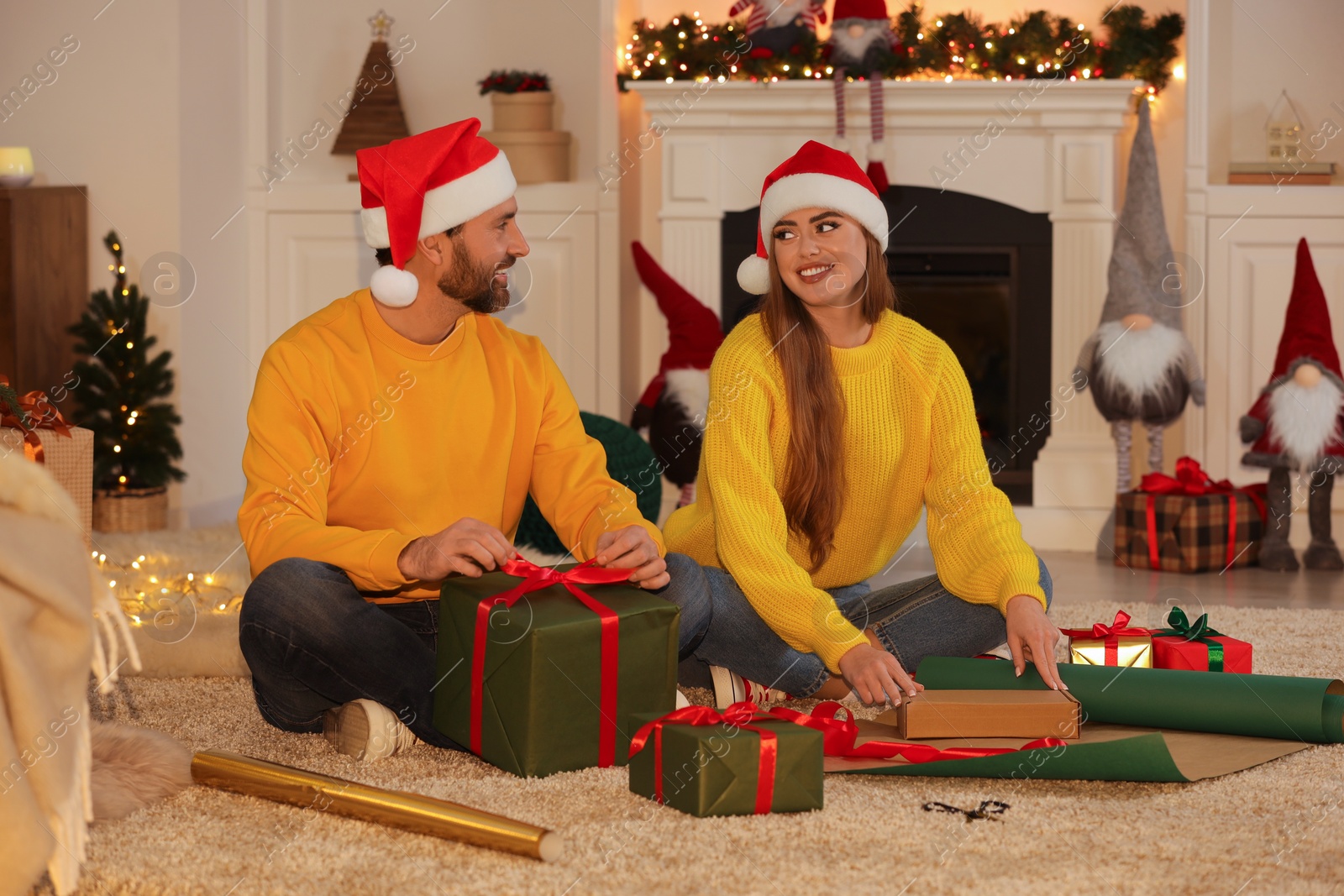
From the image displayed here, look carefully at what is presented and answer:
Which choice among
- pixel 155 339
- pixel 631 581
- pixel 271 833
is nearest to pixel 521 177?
pixel 155 339

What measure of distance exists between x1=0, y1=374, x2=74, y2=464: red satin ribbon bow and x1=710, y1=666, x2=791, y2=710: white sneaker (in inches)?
50.8

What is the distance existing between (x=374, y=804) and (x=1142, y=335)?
2888 mm

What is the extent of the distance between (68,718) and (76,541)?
16 cm

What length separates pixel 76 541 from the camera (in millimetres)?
1161

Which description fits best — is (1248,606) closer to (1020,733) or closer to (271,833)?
(1020,733)

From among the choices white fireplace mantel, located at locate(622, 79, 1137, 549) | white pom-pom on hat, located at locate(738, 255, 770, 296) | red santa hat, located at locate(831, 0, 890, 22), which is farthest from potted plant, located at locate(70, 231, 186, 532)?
white pom-pom on hat, located at locate(738, 255, 770, 296)

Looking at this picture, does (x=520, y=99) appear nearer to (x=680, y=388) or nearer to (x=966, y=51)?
(x=680, y=388)

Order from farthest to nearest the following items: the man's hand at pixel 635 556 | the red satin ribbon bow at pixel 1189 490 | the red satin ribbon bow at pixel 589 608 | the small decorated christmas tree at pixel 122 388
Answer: the small decorated christmas tree at pixel 122 388 → the red satin ribbon bow at pixel 1189 490 → the man's hand at pixel 635 556 → the red satin ribbon bow at pixel 589 608

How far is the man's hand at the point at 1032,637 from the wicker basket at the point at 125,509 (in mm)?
2950

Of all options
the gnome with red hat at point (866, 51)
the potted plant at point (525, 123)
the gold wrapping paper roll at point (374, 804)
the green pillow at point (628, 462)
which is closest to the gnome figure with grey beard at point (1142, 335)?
the gnome with red hat at point (866, 51)

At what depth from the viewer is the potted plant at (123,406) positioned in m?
3.75

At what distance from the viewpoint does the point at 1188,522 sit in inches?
136

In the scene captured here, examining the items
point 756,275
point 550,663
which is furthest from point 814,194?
point 550,663

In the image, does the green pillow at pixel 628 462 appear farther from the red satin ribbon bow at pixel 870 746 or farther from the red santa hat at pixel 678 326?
the red satin ribbon bow at pixel 870 746
